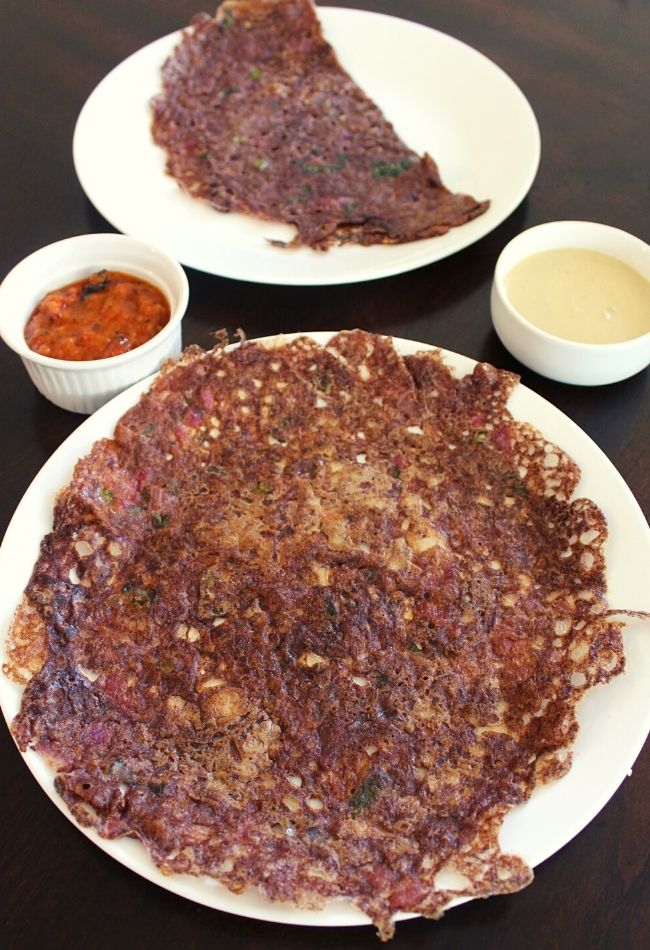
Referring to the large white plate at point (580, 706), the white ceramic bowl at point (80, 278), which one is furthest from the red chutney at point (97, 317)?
the large white plate at point (580, 706)

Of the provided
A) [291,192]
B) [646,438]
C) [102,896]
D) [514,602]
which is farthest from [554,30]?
[102,896]

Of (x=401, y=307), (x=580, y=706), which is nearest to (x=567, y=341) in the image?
(x=401, y=307)

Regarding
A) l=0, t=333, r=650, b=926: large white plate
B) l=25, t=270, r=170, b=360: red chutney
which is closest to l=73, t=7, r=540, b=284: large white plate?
l=25, t=270, r=170, b=360: red chutney

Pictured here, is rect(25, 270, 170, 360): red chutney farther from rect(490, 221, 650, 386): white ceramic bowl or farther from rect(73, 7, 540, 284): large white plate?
rect(490, 221, 650, 386): white ceramic bowl

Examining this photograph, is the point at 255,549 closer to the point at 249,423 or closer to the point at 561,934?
the point at 249,423

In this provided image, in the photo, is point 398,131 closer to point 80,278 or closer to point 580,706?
point 80,278
